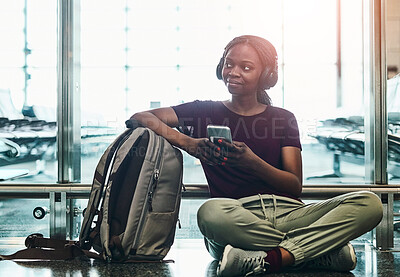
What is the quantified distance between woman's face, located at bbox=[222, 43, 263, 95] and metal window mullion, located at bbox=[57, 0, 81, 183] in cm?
84

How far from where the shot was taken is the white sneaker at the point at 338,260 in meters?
1.79

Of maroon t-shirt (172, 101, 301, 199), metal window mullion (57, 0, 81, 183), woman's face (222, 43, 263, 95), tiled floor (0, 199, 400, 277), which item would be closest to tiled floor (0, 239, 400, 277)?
tiled floor (0, 199, 400, 277)

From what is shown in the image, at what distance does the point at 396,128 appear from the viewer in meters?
2.43

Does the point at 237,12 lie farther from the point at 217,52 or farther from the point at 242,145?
the point at 242,145

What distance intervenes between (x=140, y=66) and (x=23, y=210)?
3.16 ft

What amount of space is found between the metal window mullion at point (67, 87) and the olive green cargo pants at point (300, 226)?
3.11 ft

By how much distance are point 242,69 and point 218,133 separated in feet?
1.08

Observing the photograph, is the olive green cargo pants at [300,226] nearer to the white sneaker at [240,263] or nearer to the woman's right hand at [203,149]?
the white sneaker at [240,263]

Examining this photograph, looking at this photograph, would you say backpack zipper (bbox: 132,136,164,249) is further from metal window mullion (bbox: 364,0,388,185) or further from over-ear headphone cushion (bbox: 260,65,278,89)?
metal window mullion (bbox: 364,0,388,185)

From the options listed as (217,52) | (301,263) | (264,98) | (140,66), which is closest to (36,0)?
(140,66)

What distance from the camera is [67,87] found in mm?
2438

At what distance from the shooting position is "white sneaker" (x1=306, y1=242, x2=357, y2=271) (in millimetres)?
1793

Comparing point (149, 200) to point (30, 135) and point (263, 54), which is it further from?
point (30, 135)

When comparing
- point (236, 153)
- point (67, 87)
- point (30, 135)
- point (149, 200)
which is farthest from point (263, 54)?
point (30, 135)
